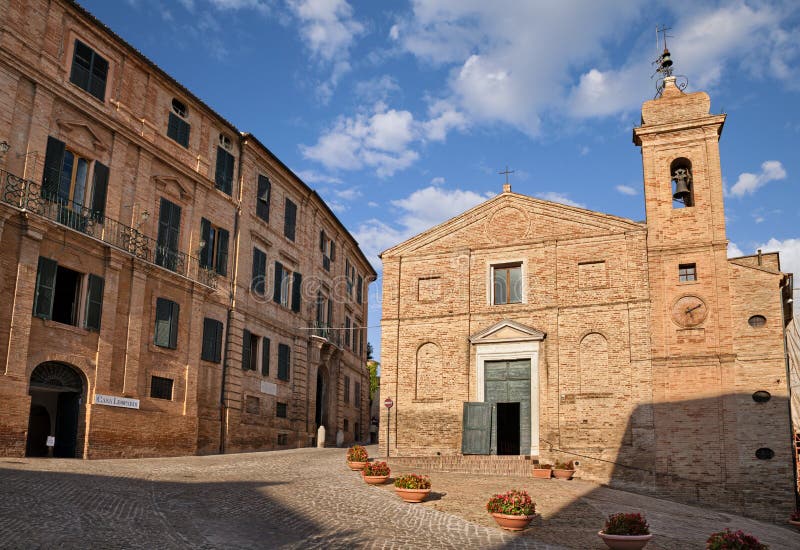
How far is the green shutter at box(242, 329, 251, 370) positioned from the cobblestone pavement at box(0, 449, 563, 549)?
9.87 m

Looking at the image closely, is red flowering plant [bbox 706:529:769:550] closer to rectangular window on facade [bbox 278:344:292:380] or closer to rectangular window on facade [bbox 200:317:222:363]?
rectangular window on facade [bbox 200:317:222:363]

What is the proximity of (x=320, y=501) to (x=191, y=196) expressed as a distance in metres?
14.4

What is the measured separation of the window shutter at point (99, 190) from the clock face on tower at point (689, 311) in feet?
59.1

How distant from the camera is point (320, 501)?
15.0m

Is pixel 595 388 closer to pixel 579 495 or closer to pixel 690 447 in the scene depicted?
pixel 690 447

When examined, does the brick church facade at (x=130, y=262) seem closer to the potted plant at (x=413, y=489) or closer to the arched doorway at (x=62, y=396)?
the arched doorway at (x=62, y=396)

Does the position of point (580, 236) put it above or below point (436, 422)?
above

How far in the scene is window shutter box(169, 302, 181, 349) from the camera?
24047 mm

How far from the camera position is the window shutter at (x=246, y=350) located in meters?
28.2

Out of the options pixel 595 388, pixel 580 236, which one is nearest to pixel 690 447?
pixel 595 388

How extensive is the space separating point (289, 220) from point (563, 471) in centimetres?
1697

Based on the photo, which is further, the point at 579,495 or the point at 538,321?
the point at 538,321

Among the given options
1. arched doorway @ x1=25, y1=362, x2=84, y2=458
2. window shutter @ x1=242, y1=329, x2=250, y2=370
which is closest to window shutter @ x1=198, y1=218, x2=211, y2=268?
window shutter @ x1=242, y1=329, x2=250, y2=370

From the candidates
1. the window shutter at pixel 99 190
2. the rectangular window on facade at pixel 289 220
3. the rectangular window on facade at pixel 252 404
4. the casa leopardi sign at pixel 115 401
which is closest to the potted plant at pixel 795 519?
the rectangular window on facade at pixel 252 404
